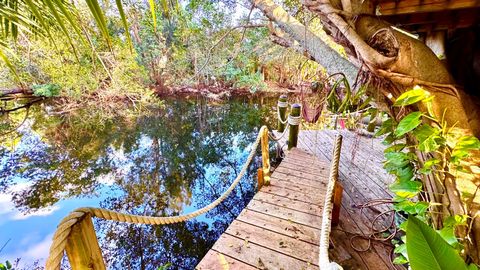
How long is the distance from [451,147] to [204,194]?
12.8 feet

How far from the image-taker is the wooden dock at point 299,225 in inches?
66.7

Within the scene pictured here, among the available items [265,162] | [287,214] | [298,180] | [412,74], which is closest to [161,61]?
[265,162]

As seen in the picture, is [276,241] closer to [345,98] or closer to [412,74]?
[345,98]

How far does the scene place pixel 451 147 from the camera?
1118 mm

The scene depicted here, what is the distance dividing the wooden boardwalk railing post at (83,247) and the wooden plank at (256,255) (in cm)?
122

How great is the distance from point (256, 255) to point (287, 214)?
23.6 inches

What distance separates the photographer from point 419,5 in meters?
1.20

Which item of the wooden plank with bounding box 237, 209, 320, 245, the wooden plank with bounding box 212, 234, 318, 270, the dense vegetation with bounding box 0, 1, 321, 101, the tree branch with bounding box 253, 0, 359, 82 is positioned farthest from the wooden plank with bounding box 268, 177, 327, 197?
the dense vegetation with bounding box 0, 1, 321, 101

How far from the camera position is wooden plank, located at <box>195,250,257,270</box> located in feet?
5.26

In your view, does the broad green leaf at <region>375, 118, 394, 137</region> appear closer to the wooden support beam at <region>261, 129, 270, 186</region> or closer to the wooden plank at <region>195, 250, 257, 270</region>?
the wooden support beam at <region>261, 129, 270, 186</region>

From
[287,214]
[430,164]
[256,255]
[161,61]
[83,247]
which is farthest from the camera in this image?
[161,61]

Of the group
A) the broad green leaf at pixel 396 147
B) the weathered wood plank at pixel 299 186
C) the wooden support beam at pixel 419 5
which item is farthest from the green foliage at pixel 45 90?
the broad green leaf at pixel 396 147

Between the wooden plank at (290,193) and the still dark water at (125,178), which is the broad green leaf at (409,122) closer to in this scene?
the wooden plank at (290,193)

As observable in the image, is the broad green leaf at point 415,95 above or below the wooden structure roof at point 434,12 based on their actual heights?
below
